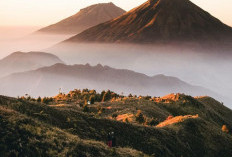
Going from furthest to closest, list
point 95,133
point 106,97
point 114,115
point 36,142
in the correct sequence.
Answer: point 106,97, point 114,115, point 95,133, point 36,142

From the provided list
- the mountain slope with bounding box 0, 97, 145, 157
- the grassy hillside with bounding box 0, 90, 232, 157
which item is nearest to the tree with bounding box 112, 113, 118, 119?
the grassy hillside with bounding box 0, 90, 232, 157

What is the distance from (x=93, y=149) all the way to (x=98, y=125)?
22.9ft

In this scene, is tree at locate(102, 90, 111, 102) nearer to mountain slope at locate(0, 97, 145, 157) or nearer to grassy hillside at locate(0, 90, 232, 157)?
grassy hillside at locate(0, 90, 232, 157)

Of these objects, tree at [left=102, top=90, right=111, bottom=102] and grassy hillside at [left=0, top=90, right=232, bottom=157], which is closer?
grassy hillside at [left=0, top=90, right=232, bottom=157]

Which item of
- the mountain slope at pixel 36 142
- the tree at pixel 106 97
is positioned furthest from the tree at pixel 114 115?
the tree at pixel 106 97

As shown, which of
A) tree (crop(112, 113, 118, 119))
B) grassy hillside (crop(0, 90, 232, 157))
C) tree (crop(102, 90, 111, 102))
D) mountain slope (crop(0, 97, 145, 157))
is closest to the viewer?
mountain slope (crop(0, 97, 145, 157))

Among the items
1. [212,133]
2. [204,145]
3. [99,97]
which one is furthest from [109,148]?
[99,97]

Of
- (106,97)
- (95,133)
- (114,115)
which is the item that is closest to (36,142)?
(95,133)

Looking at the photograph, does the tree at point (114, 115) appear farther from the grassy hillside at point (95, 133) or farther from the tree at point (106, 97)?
the tree at point (106, 97)

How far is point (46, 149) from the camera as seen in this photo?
1512cm

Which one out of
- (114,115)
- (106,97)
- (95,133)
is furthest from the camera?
(106,97)

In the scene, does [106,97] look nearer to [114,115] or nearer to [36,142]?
[114,115]

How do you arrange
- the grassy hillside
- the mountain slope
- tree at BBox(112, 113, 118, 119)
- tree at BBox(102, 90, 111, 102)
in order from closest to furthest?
the mountain slope → the grassy hillside → tree at BBox(112, 113, 118, 119) → tree at BBox(102, 90, 111, 102)

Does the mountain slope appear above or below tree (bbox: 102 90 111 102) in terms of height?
below
